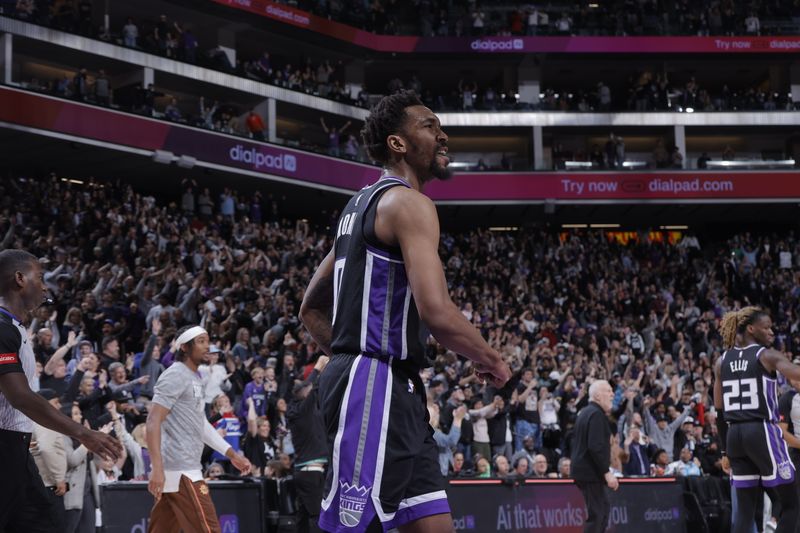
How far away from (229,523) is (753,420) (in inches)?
199

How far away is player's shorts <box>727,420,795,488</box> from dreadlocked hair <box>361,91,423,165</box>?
5494 millimetres

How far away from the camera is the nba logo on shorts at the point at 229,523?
956 cm

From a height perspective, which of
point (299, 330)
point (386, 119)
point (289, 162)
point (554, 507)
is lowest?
point (554, 507)

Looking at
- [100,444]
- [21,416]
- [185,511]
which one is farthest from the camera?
[185,511]

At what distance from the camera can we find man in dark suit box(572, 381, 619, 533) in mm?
9664

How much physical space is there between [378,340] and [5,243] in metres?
15.7

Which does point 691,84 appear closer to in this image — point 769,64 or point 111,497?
point 769,64

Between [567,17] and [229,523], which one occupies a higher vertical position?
[567,17]

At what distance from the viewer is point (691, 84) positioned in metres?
39.7

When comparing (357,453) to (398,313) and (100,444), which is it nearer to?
(398,313)

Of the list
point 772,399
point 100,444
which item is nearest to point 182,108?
point 772,399

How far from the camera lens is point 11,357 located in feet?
15.7

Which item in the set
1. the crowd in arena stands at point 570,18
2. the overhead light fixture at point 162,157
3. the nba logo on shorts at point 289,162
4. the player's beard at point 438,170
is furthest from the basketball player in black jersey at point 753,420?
the crowd in arena stands at point 570,18

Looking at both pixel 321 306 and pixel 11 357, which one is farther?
pixel 11 357
